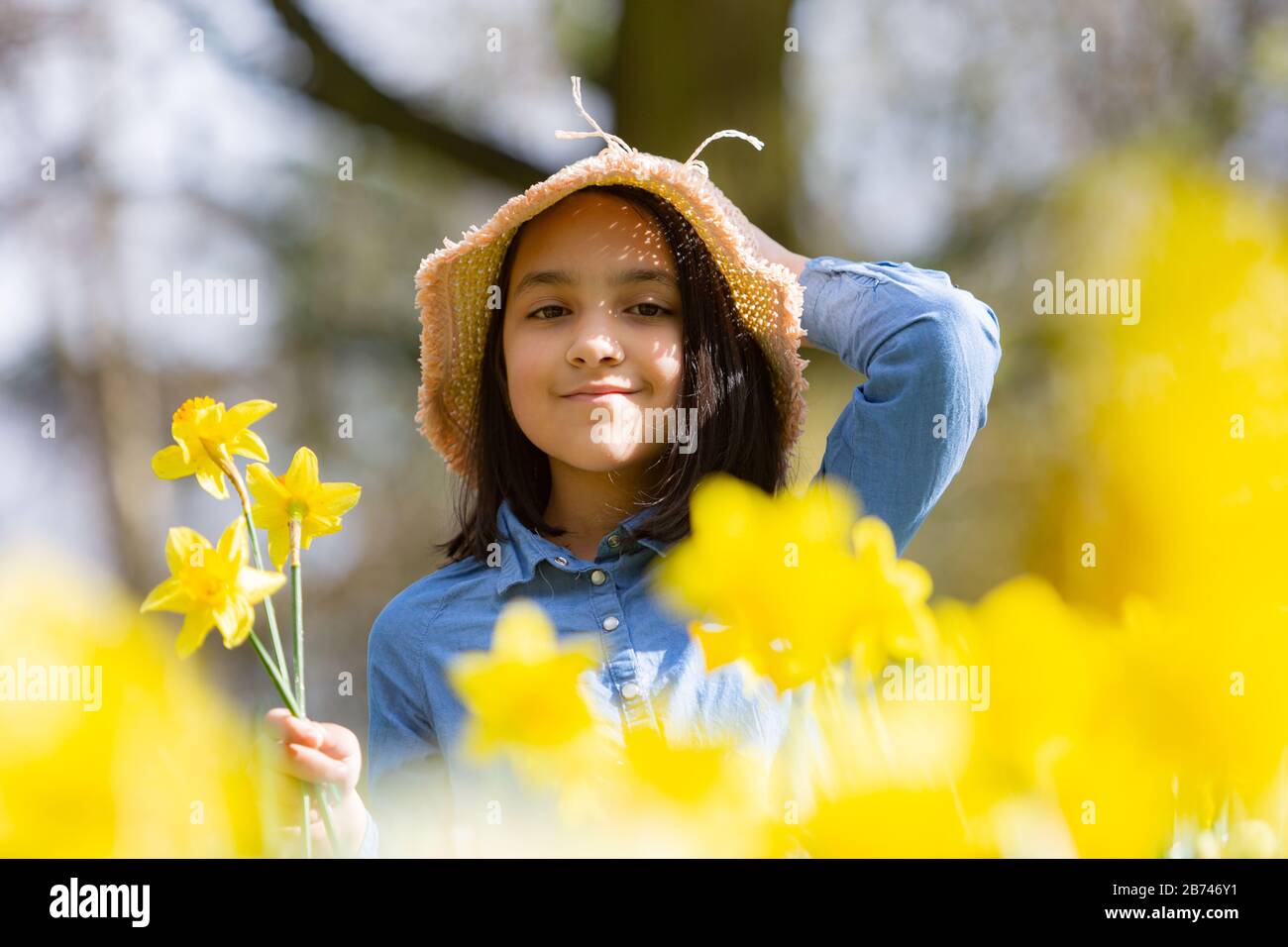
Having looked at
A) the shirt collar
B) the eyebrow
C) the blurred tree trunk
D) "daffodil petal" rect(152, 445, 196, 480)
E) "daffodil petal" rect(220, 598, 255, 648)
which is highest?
the blurred tree trunk

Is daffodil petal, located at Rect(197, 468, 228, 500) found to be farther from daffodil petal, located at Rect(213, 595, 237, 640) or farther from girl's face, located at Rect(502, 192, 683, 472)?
girl's face, located at Rect(502, 192, 683, 472)

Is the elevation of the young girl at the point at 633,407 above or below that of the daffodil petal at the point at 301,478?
above

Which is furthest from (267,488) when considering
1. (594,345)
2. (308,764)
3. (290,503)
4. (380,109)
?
(380,109)

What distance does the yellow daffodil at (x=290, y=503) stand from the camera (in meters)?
0.48

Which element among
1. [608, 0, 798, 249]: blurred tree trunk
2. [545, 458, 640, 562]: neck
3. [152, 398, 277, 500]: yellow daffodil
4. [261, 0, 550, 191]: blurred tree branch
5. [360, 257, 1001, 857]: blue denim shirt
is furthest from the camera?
[261, 0, 550, 191]: blurred tree branch

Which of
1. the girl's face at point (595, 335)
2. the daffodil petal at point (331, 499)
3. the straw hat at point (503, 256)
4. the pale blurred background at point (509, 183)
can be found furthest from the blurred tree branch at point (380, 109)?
the daffodil petal at point (331, 499)

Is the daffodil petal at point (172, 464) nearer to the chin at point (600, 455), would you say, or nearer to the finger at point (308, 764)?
the finger at point (308, 764)

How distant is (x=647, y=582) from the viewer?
2.97 feet

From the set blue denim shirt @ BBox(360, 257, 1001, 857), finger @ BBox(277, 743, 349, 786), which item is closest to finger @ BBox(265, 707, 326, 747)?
finger @ BBox(277, 743, 349, 786)

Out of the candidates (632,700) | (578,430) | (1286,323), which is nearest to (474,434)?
(578,430)

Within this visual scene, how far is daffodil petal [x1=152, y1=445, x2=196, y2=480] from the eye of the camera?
1.57 feet

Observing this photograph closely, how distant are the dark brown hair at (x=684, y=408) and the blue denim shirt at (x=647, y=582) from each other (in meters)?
0.03

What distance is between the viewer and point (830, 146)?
233cm

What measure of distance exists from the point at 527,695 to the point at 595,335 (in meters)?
0.51
